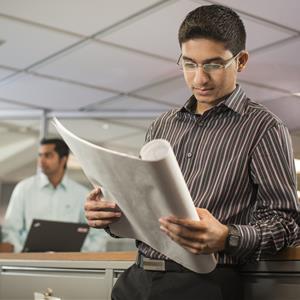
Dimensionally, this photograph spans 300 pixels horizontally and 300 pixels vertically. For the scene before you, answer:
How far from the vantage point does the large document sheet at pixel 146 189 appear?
3.17 ft

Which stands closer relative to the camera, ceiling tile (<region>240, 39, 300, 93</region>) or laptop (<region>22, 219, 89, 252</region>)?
laptop (<region>22, 219, 89, 252</region>)

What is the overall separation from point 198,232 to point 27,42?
3.00m

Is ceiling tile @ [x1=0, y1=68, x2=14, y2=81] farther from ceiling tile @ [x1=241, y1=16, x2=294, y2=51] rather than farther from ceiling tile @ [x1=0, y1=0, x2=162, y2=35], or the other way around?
ceiling tile @ [x1=241, y1=16, x2=294, y2=51]

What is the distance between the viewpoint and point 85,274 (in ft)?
6.25

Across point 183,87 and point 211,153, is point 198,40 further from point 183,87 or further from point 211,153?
point 183,87

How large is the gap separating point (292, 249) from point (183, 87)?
3.45m

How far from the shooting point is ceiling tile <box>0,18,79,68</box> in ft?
11.7

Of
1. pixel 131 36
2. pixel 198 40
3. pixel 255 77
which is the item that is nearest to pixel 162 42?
pixel 131 36

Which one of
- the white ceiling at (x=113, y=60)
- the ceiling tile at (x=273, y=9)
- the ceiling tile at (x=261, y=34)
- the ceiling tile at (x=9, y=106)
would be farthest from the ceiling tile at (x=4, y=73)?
the ceiling tile at (x=273, y=9)

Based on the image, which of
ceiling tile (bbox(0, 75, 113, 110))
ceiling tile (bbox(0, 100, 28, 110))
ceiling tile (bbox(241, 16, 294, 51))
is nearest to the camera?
ceiling tile (bbox(241, 16, 294, 51))

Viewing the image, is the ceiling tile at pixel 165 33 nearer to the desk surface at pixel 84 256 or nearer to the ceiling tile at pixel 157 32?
the ceiling tile at pixel 157 32

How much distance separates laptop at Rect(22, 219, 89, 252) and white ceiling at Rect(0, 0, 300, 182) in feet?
3.51

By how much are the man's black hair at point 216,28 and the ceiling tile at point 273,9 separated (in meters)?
1.89

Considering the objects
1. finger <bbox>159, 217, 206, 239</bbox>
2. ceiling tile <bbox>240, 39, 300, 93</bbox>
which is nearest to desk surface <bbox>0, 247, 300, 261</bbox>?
Answer: finger <bbox>159, 217, 206, 239</bbox>
